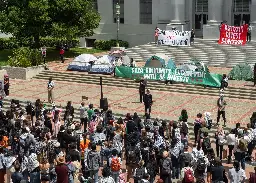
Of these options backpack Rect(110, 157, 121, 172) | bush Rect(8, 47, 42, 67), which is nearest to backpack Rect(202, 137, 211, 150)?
backpack Rect(110, 157, 121, 172)

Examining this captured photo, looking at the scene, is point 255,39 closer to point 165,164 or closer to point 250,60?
point 250,60

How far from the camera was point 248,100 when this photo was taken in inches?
1045

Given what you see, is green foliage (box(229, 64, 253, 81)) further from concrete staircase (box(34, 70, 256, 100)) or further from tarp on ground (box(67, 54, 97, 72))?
tarp on ground (box(67, 54, 97, 72))

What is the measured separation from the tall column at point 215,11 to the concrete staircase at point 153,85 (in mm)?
14814

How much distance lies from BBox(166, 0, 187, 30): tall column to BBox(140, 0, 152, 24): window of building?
14.1 feet

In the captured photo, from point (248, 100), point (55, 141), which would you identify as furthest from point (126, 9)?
point (55, 141)

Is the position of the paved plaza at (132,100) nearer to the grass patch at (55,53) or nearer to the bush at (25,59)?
the bush at (25,59)

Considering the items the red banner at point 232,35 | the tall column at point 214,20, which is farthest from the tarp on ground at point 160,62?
the tall column at point 214,20

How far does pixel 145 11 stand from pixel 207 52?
1260 cm

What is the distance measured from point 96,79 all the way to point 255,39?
1619 centimetres

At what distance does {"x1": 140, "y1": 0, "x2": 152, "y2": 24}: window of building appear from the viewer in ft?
→ 158

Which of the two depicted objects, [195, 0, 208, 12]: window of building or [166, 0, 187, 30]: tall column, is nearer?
[166, 0, 187, 30]: tall column

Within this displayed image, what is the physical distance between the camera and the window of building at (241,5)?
43.6m

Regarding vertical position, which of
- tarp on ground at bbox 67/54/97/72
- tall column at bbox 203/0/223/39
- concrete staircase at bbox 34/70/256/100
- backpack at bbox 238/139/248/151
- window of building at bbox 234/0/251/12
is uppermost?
window of building at bbox 234/0/251/12
